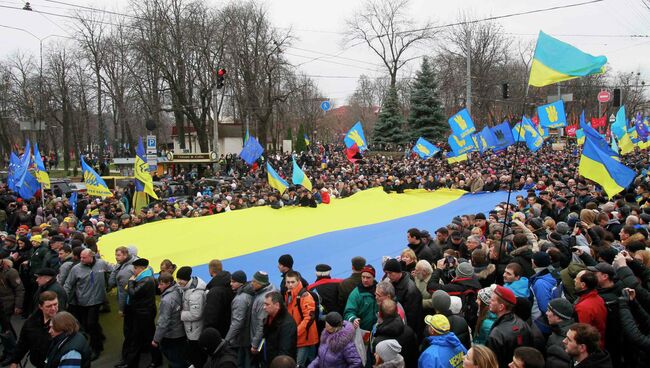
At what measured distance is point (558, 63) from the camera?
22.7 ft

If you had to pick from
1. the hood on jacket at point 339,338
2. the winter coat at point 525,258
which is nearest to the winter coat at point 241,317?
the hood on jacket at point 339,338

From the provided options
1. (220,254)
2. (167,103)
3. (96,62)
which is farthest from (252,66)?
(220,254)

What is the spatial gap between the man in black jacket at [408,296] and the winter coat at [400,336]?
548 millimetres

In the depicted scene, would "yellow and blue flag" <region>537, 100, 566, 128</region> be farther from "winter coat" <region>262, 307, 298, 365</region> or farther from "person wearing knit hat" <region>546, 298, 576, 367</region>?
"winter coat" <region>262, 307, 298, 365</region>

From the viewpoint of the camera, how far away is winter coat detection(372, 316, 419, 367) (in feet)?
15.4

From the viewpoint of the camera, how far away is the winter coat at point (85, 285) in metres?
7.32

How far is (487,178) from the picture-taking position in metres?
16.8

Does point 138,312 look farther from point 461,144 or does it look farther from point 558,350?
point 461,144

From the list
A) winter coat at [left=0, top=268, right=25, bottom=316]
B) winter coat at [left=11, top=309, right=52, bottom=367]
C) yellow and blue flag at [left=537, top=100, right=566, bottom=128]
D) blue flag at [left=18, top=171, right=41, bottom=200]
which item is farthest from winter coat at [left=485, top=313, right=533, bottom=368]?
yellow and blue flag at [left=537, top=100, right=566, bottom=128]

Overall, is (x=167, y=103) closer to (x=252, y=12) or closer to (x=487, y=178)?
(x=252, y=12)

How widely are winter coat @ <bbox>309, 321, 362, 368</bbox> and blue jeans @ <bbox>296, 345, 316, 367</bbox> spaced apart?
3.15 feet

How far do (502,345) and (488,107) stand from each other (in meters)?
51.7

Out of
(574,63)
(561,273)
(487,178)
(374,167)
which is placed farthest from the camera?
(374,167)

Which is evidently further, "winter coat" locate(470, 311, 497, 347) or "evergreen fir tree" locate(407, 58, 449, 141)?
"evergreen fir tree" locate(407, 58, 449, 141)
